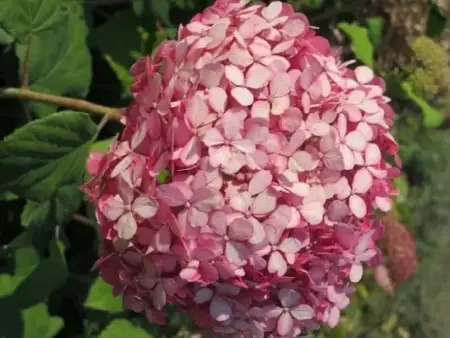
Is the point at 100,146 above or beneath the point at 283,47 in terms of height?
beneath

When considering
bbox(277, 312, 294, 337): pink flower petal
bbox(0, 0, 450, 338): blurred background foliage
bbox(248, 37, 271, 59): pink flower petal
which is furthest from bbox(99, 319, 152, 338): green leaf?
bbox(248, 37, 271, 59): pink flower petal

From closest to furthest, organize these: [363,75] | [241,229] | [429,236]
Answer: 1. [241,229]
2. [363,75]
3. [429,236]

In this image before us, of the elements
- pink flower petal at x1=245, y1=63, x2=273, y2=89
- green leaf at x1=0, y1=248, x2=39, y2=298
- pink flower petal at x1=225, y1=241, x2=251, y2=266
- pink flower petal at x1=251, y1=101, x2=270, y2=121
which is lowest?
green leaf at x1=0, y1=248, x2=39, y2=298

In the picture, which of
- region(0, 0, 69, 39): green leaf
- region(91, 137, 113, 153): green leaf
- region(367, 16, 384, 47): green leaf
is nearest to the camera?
region(0, 0, 69, 39): green leaf

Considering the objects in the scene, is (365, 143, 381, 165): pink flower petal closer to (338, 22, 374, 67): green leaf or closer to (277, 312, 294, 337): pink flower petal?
(277, 312, 294, 337): pink flower petal

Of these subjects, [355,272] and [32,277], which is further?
[32,277]

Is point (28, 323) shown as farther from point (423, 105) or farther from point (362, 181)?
point (423, 105)

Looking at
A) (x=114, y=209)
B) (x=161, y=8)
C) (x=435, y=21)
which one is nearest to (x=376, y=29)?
(x=435, y=21)

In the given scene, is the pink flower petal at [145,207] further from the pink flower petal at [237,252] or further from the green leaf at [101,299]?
the green leaf at [101,299]
